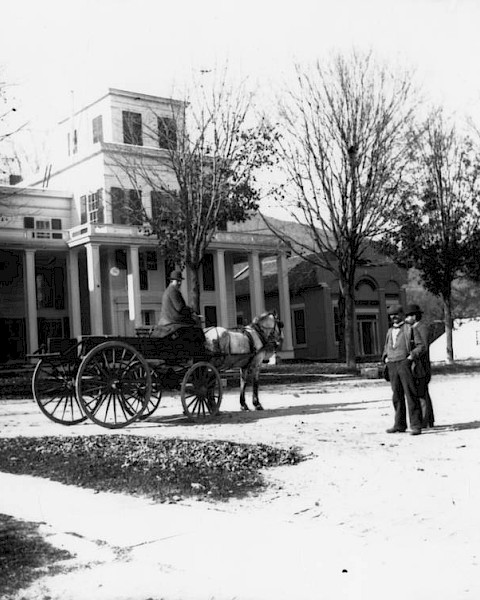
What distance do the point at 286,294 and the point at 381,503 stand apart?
3704 centimetres

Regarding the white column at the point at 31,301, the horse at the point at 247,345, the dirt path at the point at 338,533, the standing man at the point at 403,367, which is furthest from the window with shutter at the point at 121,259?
the standing man at the point at 403,367

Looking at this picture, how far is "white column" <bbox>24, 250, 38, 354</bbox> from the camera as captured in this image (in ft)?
119

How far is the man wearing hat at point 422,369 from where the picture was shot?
1114 centimetres

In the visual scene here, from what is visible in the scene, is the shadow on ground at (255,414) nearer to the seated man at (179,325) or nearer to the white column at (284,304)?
the seated man at (179,325)

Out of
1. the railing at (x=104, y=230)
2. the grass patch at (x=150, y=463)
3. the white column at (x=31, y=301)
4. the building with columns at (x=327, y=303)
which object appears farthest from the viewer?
the building with columns at (x=327, y=303)

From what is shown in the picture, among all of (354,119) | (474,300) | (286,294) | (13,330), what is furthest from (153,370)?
(474,300)

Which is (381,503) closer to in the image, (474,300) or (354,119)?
(354,119)

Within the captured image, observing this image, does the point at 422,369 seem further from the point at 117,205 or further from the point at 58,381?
the point at 117,205

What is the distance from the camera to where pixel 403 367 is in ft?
36.8

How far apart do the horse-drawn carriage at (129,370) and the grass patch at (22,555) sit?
19.9 ft

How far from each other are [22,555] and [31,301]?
3195 centimetres

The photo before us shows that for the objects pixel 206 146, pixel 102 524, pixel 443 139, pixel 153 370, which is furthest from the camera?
pixel 443 139

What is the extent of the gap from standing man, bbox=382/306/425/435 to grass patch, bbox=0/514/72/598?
622 cm

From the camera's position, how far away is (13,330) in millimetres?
39000
